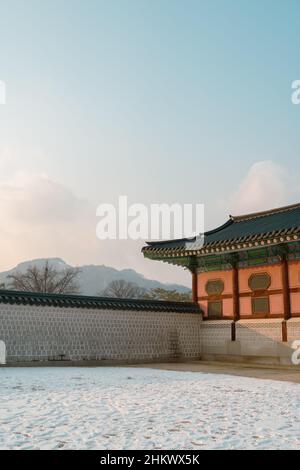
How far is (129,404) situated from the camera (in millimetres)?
8859

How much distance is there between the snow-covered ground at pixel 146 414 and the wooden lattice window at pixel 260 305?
726 centimetres

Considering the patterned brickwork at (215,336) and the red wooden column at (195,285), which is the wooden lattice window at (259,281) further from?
the red wooden column at (195,285)

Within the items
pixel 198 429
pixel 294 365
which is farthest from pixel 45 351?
pixel 198 429

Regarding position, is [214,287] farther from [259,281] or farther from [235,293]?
[259,281]

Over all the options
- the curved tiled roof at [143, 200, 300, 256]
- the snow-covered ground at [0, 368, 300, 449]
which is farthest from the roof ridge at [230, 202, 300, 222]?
the snow-covered ground at [0, 368, 300, 449]

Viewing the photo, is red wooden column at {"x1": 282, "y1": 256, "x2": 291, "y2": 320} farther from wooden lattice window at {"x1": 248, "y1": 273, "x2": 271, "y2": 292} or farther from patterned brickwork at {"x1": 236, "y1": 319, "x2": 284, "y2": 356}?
wooden lattice window at {"x1": 248, "y1": 273, "x2": 271, "y2": 292}

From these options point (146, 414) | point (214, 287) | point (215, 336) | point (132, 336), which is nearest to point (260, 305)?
point (214, 287)

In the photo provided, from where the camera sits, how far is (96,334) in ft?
62.0

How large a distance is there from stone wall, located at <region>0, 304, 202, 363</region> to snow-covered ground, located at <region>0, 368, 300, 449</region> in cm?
471

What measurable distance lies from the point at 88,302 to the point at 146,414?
36.8 ft

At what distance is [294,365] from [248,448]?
13.0 metres

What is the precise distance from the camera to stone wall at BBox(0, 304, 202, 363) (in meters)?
17.1
